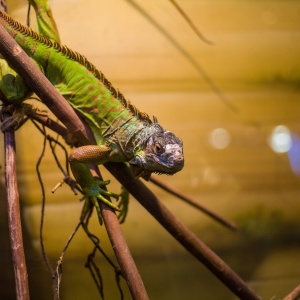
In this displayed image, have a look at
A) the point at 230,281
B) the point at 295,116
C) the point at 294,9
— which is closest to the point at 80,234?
the point at 230,281

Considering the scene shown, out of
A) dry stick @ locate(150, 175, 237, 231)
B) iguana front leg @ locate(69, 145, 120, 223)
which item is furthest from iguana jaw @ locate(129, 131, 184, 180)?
dry stick @ locate(150, 175, 237, 231)

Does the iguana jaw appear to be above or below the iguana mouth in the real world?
above

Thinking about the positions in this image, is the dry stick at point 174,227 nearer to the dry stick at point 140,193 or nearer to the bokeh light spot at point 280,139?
the dry stick at point 140,193

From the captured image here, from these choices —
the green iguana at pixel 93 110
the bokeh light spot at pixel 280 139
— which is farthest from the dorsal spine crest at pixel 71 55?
the bokeh light spot at pixel 280 139

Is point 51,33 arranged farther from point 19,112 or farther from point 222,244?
point 222,244

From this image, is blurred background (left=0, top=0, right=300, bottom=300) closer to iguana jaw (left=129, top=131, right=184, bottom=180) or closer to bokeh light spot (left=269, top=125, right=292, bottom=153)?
bokeh light spot (left=269, top=125, right=292, bottom=153)
